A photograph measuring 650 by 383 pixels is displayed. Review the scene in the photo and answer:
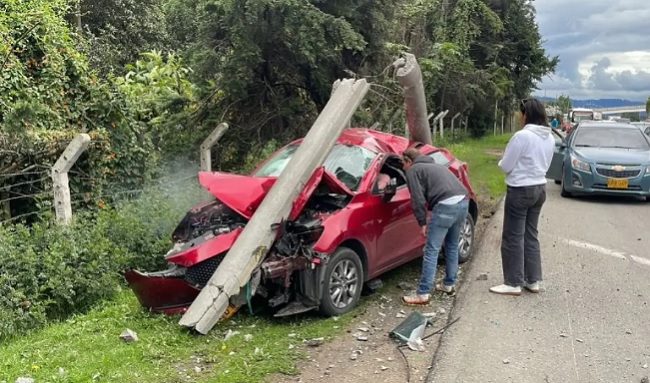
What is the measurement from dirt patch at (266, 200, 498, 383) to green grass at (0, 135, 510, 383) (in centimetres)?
13

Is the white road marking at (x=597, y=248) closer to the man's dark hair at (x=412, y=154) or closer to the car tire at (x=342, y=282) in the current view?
the man's dark hair at (x=412, y=154)

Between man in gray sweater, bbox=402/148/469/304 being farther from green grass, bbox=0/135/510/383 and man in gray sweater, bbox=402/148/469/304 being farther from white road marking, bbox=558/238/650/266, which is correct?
white road marking, bbox=558/238/650/266

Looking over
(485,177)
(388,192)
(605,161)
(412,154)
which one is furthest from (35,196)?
(485,177)

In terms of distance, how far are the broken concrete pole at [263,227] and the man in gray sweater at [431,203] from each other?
0.91 meters

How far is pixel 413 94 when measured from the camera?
8.23 metres

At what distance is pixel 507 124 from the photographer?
148 feet

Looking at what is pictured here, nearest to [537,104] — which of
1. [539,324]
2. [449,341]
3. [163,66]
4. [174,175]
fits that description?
[539,324]

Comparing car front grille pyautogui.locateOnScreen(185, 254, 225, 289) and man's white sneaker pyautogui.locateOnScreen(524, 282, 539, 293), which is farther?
man's white sneaker pyautogui.locateOnScreen(524, 282, 539, 293)

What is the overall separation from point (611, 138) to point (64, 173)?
1100 cm

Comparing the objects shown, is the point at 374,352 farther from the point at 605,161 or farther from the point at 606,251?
the point at 605,161

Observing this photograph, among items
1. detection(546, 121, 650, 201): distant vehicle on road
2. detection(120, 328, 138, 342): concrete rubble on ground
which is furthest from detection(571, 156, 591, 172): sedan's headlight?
detection(120, 328, 138, 342): concrete rubble on ground

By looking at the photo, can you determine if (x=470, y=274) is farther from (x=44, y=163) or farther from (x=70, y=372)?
(x=44, y=163)

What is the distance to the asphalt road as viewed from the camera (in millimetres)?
4547

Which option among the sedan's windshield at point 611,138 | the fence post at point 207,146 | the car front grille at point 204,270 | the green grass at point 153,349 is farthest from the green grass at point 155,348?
the sedan's windshield at point 611,138
